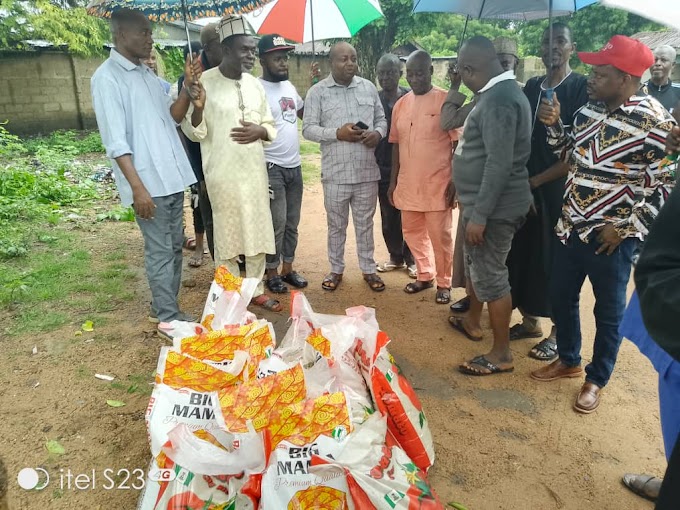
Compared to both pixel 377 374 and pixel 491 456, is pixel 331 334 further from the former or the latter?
pixel 491 456

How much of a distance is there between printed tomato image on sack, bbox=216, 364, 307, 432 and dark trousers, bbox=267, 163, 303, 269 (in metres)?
2.48

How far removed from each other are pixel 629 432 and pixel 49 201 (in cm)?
712

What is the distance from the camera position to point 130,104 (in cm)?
298

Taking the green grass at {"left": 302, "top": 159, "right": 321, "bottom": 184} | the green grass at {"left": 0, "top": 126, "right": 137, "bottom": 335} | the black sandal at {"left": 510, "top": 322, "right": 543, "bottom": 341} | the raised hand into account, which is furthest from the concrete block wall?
the raised hand

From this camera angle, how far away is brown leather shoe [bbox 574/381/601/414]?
8.91ft

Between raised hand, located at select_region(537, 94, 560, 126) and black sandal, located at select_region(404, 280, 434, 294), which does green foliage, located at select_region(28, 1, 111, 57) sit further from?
raised hand, located at select_region(537, 94, 560, 126)

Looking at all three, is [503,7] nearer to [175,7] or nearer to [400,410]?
[175,7]

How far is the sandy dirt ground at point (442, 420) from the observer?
86.0 inches

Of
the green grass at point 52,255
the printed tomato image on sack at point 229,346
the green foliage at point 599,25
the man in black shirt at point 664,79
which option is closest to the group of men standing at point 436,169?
the green grass at point 52,255

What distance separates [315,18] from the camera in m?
4.63

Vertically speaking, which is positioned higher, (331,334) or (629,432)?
(331,334)

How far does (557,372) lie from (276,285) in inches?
91.1

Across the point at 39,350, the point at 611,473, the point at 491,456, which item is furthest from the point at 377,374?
the point at 39,350

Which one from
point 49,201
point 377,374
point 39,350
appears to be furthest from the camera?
point 49,201
